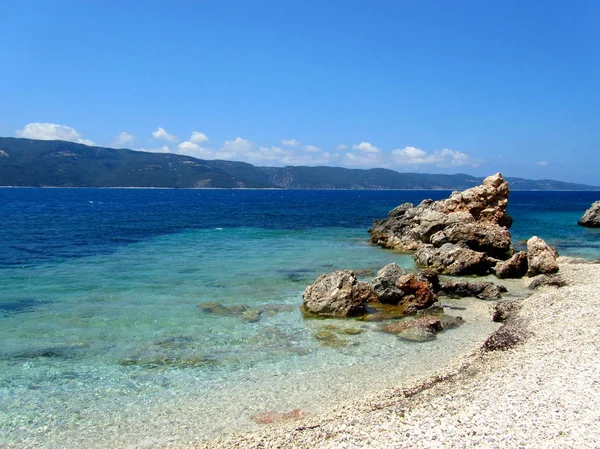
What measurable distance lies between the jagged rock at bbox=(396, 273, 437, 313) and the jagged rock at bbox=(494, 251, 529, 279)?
8.29 meters

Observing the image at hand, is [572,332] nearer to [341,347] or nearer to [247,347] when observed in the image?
[341,347]

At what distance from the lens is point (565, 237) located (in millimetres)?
49156

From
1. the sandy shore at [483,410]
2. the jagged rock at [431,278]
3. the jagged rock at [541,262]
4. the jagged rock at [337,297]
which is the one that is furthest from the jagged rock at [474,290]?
the sandy shore at [483,410]

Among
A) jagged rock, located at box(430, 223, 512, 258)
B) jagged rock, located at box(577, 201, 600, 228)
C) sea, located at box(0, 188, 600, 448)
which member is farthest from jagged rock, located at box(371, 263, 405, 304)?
jagged rock, located at box(577, 201, 600, 228)

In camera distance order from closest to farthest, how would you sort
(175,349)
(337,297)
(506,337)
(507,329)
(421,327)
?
(506,337) → (175,349) → (507,329) → (421,327) → (337,297)

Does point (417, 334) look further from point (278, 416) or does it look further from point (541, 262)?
point (541, 262)

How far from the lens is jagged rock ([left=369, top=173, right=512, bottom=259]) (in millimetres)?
35094

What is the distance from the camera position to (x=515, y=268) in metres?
27.8

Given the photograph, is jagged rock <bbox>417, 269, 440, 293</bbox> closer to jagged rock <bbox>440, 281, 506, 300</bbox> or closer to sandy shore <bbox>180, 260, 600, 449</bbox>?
jagged rock <bbox>440, 281, 506, 300</bbox>

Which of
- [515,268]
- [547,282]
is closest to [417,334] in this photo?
[547,282]

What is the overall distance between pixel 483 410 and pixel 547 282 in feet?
55.3

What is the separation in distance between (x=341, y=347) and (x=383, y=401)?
177 inches

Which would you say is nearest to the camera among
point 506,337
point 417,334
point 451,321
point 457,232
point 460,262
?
point 506,337

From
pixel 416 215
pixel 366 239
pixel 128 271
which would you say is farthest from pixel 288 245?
pixel 128 271
